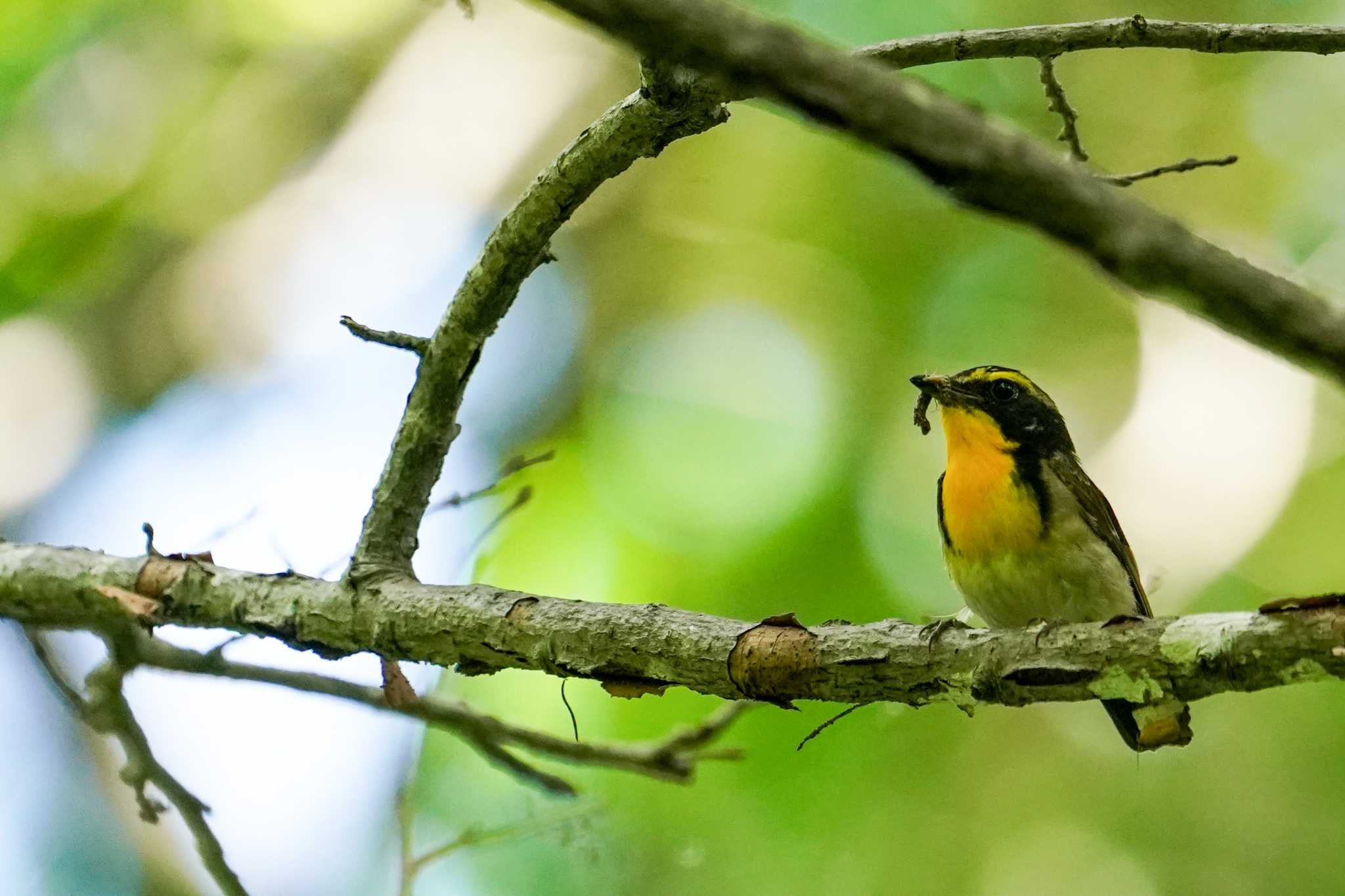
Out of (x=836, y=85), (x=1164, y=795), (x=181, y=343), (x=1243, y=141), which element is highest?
(x=181, y=343)

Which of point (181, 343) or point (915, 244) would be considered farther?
point (915, 244)

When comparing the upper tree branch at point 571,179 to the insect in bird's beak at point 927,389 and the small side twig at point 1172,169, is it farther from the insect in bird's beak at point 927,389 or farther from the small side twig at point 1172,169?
the insect in bird's beak at point 927,389

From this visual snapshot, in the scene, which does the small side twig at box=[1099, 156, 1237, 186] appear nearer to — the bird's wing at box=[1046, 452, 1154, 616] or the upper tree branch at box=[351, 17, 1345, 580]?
the upper tree branch at box=[351, 17, 1345, 580]

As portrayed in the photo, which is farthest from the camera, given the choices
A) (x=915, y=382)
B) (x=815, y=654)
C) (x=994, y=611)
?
(x=915, y=382)

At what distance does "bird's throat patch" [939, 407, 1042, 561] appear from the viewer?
182 inches

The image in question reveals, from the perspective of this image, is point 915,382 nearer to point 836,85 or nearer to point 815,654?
point 815,654

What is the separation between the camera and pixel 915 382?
514 cm

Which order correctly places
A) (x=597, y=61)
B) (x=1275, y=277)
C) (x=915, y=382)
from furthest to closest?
(x=597, y=61), (x=915, y=382), (x=1275, y=277)

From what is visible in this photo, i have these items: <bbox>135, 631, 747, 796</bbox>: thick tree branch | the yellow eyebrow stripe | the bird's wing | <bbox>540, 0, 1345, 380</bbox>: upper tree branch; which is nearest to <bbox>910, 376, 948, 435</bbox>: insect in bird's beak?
the yellow eyebrow stripe

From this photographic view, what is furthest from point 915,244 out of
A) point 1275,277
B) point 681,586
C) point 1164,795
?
point 1275,277

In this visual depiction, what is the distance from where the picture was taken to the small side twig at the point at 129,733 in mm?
3576

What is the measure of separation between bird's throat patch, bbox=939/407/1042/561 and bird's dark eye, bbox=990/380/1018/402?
7.9 inches

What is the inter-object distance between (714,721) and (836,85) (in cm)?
252

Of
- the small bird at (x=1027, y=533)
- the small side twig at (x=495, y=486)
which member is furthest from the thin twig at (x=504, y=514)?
the small bird at (x=1027, y=533)
